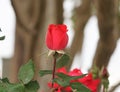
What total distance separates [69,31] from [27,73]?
988 millimetres

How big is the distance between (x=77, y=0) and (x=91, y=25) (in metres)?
0.13

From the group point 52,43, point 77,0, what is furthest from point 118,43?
point 52,43

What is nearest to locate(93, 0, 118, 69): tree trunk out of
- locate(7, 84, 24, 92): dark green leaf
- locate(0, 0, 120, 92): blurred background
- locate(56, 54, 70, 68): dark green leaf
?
locate(0, 0, 120, 92): blurred background

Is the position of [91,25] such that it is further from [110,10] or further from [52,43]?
[52,43]

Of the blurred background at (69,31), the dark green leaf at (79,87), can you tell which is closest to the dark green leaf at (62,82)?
the dark green leaf at (79,87)

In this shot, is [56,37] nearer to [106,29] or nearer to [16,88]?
[16,88]

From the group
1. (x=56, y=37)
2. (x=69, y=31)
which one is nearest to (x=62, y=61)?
(x=56, y=37)

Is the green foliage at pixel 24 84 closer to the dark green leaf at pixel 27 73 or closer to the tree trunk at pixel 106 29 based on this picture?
the dark green leaf at pixel 27 73

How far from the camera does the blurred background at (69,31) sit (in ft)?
4.65

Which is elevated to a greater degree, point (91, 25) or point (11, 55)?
point (91, 25)

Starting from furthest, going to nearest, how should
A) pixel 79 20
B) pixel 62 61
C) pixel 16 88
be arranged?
pixel 79 20 < pixel 62 61 < pixel 16 88

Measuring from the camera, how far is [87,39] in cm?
147

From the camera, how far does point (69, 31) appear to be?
A: 56.9 inches

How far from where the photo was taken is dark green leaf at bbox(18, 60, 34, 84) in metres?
0.45
